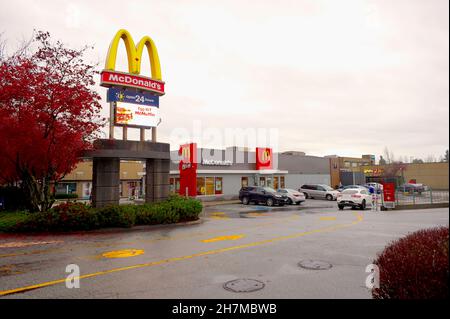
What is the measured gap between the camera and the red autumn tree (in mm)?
12945

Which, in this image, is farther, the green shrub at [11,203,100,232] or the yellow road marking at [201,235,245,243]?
the green shrub at [11,203,100,232]

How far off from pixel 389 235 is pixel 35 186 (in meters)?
16.4

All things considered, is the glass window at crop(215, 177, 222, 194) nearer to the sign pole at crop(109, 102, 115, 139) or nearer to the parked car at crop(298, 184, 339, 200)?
the parked car at crop(298, 184, 339, 200)

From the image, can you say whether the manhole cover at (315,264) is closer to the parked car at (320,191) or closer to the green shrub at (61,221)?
the green shrub at (61,221)

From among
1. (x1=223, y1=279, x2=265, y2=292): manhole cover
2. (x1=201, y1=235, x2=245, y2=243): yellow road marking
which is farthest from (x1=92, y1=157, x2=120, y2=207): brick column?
(x1=223, y1=279, x2=265, y2=292): manhole cover

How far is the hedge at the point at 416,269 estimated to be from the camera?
3488 mm

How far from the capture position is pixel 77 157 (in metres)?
15.7

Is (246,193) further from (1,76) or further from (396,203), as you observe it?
(1,76)

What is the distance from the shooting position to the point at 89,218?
13.9m

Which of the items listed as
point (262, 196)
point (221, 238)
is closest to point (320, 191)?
point (262, 196)

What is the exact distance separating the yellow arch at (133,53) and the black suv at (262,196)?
49.1 feet

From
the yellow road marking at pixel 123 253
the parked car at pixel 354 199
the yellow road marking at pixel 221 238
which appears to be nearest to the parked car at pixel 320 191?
the parked car at pixel 354 199

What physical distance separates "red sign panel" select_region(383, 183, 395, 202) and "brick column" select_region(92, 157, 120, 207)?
19.4m
